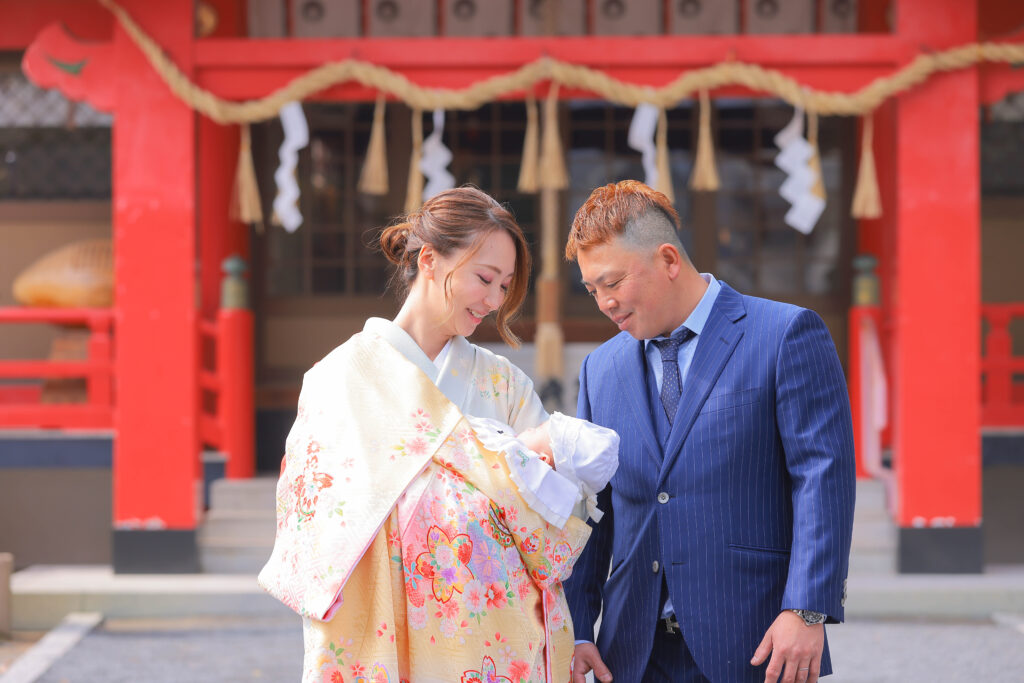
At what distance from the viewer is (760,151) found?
7.89m

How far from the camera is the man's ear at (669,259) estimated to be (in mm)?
2332

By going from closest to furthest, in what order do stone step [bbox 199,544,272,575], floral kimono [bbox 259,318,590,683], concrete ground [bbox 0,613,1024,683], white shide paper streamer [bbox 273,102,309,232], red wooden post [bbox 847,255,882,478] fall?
floral kimono [bbox 259,318,590,683] < concrete ground [bbox 0,613,1024,683] < white shide paper streamer [bbox 273,102,309,232] < stone step [bbox 199,544,272,575] < red wooden post [bbox 847,255,882,478]

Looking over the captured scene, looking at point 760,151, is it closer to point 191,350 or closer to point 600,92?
point 600,92

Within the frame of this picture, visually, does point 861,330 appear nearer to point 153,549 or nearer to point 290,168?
point 290,168

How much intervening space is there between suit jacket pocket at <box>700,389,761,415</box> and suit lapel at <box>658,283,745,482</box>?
1 centimetres

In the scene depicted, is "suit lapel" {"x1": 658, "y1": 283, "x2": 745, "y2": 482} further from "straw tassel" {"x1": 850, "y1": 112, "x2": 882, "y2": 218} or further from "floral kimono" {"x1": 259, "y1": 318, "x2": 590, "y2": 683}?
"straw tassel" {"x1": 850, "y1": 112, "x2": 882, "y2": 218}

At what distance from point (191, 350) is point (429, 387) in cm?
448

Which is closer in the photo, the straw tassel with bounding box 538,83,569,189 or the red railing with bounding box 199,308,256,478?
the straw tassel with bounding box 538,83,569,189

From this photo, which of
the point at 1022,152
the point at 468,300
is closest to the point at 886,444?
the point at 1022,152

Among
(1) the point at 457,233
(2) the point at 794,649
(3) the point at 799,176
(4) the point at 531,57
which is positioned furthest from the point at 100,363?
(2) the point at 794,649

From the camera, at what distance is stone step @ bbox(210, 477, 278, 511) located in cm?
696

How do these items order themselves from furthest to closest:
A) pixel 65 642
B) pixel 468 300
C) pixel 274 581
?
pixel 65 642 → pixel 468 300 → pixel 274 581

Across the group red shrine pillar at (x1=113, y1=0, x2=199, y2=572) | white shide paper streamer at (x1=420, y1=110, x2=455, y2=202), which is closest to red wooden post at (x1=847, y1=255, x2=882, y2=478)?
white shide paper streamer at (x1=420, y1=110, x2=455, y2=202)

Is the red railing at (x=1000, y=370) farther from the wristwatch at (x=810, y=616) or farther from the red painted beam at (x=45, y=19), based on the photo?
the red painted beam at (x=45, y=19)
